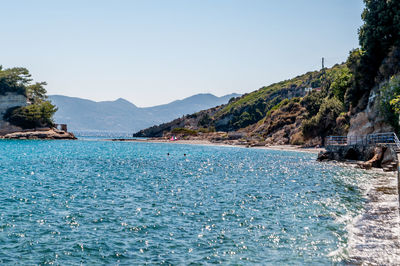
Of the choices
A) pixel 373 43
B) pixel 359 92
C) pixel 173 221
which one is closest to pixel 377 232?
pixel 173 221

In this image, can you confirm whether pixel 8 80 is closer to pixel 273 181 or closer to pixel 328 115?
pixel 328 115

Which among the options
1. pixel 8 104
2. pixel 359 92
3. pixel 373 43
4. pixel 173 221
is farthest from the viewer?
pixel 8 104

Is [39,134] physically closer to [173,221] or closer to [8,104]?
[8,104]

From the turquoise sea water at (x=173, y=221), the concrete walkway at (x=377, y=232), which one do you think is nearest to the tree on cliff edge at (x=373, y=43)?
the turquoise sea water at (x=173, y=221)

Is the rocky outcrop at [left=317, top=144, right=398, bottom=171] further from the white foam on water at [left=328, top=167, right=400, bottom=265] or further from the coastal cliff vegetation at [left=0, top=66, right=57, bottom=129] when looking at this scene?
the coastal cliff vegetation at [left=0, top=66, right=57, bottom=129]

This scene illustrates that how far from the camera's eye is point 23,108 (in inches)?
5630

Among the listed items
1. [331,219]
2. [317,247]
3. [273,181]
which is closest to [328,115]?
[273,181]

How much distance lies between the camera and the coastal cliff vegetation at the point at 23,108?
14100 cm

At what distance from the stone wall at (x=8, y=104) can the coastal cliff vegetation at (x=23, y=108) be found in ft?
3.59

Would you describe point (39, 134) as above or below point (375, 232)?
above

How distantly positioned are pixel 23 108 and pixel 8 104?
653 centimetres

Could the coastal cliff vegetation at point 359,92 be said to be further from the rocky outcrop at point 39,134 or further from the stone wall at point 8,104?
the stone wall at point 8,104

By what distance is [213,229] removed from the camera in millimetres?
18734

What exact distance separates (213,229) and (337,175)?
1019 inches
